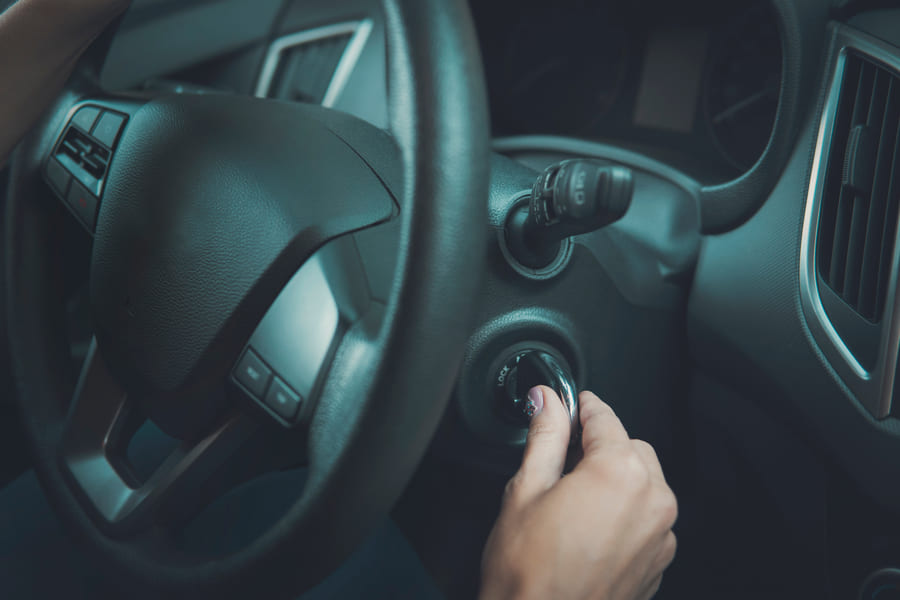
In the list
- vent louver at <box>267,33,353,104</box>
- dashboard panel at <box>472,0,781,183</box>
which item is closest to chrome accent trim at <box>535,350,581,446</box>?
dashboard panel at <box>472,0,781,183</box>

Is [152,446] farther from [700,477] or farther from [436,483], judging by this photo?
[700,477]

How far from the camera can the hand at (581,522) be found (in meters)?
0.46

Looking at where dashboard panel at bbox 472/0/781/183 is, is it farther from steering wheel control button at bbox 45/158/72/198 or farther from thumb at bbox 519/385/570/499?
steering wheel control button at bbox 45/158/72/198

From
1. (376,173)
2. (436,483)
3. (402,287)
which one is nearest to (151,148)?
(376,173)

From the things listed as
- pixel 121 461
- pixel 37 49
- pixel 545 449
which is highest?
pixel 37 49

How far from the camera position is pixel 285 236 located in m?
0.54

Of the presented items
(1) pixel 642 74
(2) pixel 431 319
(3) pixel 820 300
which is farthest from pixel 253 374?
(1) pixel 642 74

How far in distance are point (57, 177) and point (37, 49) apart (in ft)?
0.50

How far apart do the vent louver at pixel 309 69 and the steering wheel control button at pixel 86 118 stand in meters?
0.67

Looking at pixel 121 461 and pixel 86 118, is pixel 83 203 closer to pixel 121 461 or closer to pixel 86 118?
pixel 86 118

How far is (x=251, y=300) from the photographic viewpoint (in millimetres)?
537

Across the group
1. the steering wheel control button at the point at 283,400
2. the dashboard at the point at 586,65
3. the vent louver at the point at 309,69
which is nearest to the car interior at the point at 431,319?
the steering wheel control button at the point at 283,400

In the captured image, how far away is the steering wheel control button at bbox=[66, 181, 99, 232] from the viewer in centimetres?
68

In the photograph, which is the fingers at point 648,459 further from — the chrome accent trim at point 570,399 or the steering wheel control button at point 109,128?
the steering wheel control button at point 109,128
